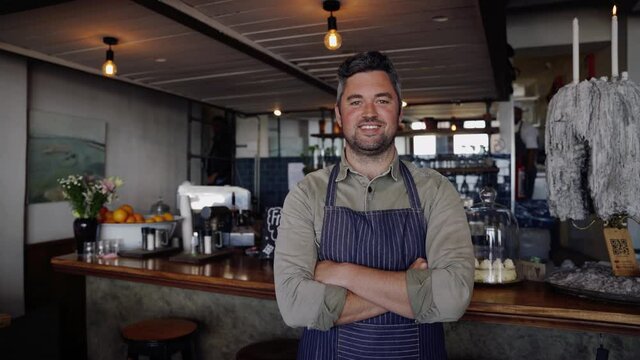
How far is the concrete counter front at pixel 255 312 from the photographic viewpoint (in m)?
1.92

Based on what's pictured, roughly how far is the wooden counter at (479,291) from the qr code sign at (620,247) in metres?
0.23

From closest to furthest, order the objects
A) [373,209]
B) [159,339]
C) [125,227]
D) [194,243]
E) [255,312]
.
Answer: [373,209] → [159,339] → [255,312] → [194,243] → [125,227]

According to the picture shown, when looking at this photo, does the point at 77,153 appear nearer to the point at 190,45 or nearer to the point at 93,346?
the point at 190,45

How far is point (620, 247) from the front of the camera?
6.57 feet

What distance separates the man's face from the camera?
1738mm

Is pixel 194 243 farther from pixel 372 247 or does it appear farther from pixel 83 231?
pixel 372 247

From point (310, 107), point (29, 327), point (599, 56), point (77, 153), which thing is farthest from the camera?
point (310, 107)

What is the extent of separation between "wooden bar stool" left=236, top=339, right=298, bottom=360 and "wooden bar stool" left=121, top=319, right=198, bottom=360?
1.30 ft

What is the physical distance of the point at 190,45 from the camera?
13.6 ft

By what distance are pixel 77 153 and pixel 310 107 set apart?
3616 millimetres

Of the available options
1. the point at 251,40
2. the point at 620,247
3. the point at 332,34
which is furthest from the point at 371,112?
the point at 251,40

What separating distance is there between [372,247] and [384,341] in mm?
332

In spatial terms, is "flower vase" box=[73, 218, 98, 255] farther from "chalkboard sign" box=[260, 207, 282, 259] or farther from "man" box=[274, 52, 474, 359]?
"man" box=[274, 52, 474, 359]

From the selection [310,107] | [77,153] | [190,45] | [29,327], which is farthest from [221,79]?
[29,327]
